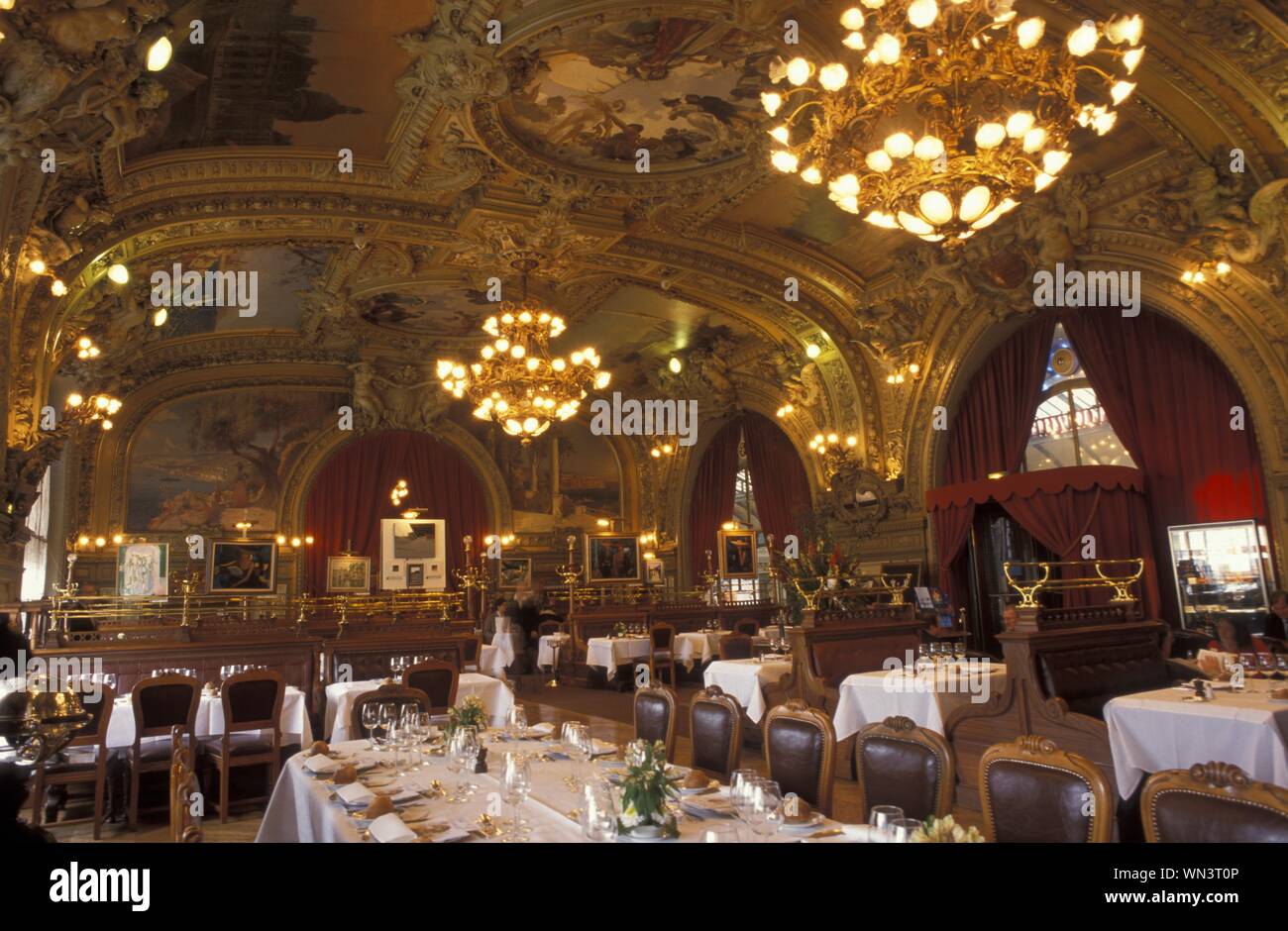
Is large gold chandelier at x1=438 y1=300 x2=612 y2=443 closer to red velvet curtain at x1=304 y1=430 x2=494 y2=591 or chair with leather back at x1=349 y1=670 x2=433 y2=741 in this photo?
chair with leather back at x1=349 y1=670 x2=433 y2=741

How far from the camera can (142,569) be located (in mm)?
14578

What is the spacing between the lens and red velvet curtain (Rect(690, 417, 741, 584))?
18.6m

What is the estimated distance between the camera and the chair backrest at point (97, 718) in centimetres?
569

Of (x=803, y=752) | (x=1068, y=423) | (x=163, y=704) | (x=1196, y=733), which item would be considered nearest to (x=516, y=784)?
(x=803, y=752)

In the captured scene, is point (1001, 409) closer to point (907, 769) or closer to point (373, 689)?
point (373, 689)

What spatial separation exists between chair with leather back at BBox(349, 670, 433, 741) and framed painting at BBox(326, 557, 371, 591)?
41.9 ft

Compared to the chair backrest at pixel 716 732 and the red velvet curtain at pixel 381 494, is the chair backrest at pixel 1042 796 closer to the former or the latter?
the chair backrest at pixel 716 732

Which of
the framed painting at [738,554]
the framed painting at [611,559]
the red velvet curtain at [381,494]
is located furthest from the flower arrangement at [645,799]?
the red velvet curtain at [381,494]

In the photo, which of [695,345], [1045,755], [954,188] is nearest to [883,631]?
[954,188]

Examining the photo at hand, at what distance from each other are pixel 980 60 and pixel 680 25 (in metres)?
3.45

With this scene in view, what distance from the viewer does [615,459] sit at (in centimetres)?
A: 2036

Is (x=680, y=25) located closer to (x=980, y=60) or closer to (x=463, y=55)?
(x=463, y=55)

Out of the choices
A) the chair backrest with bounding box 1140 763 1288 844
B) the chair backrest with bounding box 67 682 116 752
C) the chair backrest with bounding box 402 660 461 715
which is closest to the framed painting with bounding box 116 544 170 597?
the chair backrest with bounding box 67 682 116 752

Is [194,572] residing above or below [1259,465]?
below
